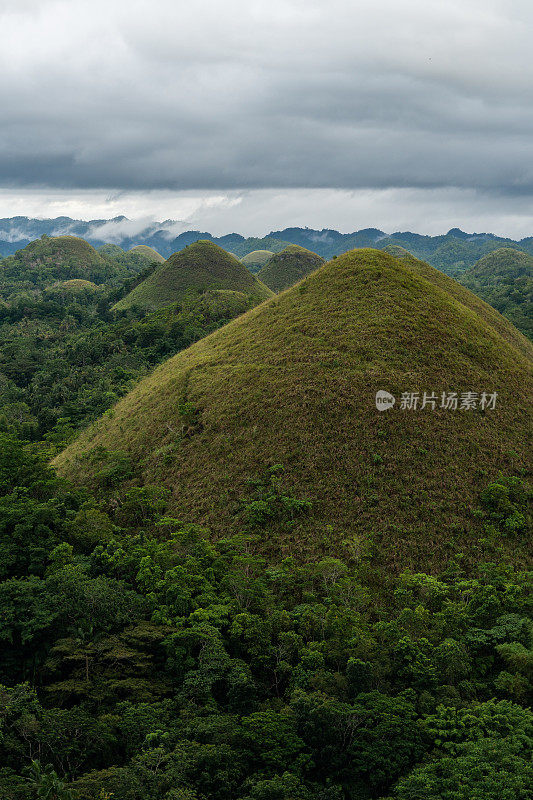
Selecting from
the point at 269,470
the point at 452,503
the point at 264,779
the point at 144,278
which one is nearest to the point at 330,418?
the point at 269,470

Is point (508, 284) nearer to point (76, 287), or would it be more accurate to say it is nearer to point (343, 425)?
point (76, 287)

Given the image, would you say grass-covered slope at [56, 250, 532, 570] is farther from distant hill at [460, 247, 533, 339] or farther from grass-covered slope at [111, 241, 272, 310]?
grass-covered slope at [111, 241, 272, 310]

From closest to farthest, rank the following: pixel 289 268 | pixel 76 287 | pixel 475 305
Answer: pixel 475 305 < pixel 76 287 < pixel 289 268

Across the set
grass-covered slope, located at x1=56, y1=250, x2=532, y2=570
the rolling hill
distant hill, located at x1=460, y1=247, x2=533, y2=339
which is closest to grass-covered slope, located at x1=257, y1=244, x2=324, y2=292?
the rolling hill

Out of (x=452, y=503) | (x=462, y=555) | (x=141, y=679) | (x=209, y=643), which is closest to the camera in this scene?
(x=141, y=679)

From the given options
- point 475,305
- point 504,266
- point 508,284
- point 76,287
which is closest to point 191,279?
point 76,287

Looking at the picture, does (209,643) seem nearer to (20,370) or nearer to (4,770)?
(4,770)
